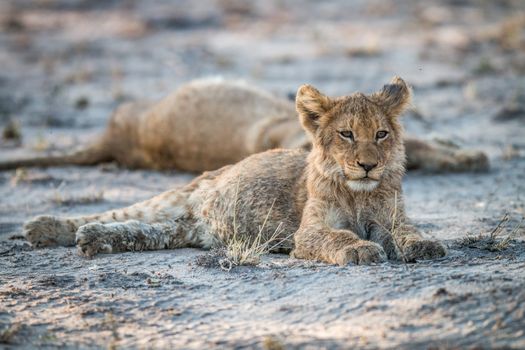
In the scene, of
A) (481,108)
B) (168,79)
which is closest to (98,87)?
(168,79)

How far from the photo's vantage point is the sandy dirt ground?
4395 millimetres

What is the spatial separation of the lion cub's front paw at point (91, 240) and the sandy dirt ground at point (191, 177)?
0.13 meters

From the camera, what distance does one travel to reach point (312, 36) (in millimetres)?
16688

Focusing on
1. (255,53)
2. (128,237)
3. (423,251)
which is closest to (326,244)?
(423,251)

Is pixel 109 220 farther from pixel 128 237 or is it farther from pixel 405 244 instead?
pixel 405 244

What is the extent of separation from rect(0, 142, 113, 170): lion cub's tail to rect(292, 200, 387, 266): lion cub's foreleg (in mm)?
4960

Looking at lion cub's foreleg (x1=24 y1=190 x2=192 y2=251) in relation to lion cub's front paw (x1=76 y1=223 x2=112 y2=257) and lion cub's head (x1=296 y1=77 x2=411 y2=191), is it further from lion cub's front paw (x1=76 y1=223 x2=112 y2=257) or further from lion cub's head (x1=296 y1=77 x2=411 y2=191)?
lion cub's head (x1=296 y1=77 x2=411 y2=191)

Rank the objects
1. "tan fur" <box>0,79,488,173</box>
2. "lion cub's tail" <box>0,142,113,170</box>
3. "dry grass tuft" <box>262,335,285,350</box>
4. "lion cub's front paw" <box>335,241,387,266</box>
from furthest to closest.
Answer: "lion cub's tail" <box>0,142,113,170</box> → "tan fur" <box>0,79,488,173</box> → "lion cub's front paw" <box>335,241,387,266</box> → "dry grass tuft" <box>262,335,285,350</box>

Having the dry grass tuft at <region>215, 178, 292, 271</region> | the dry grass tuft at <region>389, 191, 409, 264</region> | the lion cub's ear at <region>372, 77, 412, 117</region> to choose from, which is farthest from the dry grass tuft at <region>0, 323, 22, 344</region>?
the lion cub's ear at <region>372, 77, 412, 117</region>

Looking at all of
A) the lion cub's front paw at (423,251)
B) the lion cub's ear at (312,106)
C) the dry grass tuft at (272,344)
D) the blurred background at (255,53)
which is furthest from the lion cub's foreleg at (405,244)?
the blurred background at (255,53)

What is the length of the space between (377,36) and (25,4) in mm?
8998

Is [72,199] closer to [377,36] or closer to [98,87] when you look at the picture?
[98,87]

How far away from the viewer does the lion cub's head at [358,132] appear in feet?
18.2

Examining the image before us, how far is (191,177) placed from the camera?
980 cm
